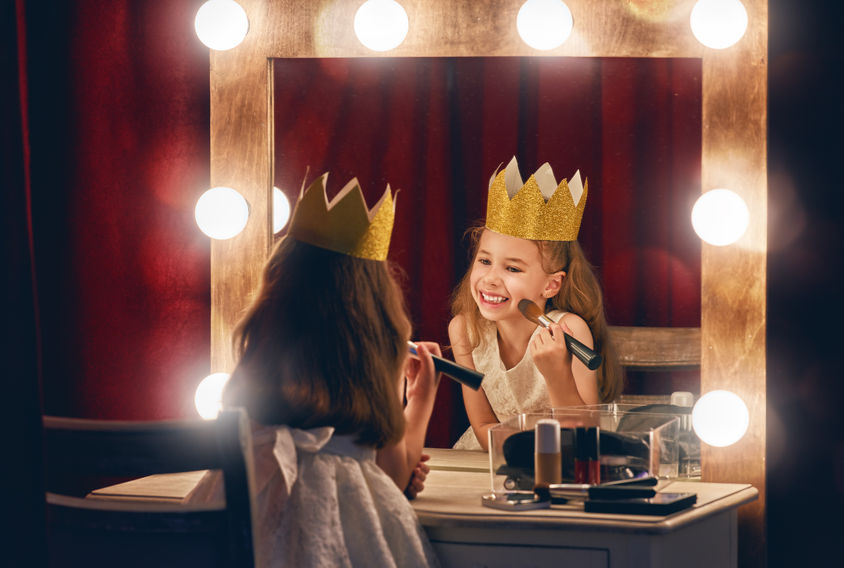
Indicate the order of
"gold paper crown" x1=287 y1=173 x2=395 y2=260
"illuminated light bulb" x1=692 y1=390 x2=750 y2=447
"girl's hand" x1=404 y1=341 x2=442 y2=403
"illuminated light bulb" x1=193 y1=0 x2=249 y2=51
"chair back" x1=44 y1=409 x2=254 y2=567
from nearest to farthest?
"chair back" x1=44 y1=409 x2=254 y2=567 < "gold paper crown" x1=287 y1=173 x2=395 y2=260 < "girl's hand" x1=404 y1=341 x2=442 y2=403 < "illuminated light bulb" x1=692 y1=390 x2=750 y2=447 < "illuminated light bulb" x1=193 y1=0 x2=249 y2=51

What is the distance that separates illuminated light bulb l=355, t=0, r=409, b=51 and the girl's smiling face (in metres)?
0.36

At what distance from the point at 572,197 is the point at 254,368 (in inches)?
24.1

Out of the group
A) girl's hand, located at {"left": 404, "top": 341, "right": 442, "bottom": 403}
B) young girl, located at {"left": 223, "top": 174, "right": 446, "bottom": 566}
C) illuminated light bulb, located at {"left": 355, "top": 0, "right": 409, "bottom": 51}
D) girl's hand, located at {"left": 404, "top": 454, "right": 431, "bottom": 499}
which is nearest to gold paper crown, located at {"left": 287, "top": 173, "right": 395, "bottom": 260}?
young girl, located at {"left": 223, "top": 174, "right": 446, "bottom": 566}

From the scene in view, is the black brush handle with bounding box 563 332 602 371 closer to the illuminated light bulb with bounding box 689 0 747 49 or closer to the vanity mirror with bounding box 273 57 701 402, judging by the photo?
the vanity mirror with bounding box 273 57 701 402

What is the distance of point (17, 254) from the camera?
130 centimetres

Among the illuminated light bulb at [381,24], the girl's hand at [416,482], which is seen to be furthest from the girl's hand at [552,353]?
the illuminated light bulb at [381,24]

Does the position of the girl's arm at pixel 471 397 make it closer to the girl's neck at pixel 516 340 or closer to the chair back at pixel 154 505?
the girl's neck at pixel 516 340

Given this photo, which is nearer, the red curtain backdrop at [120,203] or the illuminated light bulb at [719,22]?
the illuminated light bulb at [719,22]

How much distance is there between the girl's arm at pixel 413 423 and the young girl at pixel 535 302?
0.53ft

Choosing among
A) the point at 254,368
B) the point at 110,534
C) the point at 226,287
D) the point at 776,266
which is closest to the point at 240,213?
the point at 226,287

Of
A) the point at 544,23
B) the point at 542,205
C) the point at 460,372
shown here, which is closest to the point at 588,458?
the point at 460,372

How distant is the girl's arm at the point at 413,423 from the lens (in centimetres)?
123

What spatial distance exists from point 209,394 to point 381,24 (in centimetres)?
69

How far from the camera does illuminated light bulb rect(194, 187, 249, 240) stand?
1604mm
